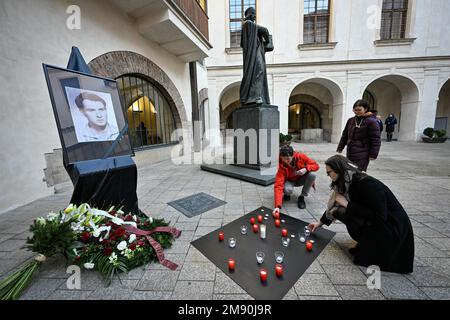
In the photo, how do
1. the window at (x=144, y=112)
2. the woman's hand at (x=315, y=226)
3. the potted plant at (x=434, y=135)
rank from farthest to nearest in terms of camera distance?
1. the potted plant at (x=434, y=135)
2. the window at (x=144, y=112)
3. the woman's hand at (x=315, y=226)

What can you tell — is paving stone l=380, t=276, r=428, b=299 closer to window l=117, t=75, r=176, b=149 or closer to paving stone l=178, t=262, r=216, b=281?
paving stone l=178, t=262, r=216, b=281

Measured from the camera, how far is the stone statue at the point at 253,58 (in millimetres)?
5059

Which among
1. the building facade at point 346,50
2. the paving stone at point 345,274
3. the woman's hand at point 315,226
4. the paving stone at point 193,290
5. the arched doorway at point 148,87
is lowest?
the paving stone at point 345,274

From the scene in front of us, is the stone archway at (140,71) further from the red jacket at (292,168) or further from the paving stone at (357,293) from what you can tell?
the paving stone at (357,293)

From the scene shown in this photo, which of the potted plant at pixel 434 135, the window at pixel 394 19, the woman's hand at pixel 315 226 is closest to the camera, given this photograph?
the woman's hand at pixel 315 226

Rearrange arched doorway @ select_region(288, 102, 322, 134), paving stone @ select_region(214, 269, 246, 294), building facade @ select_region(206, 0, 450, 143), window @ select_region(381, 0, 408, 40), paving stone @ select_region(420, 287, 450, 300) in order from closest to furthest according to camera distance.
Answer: paving stone @ select_region(420, 287, 450, 300), paving stone @ select_region(214, 269, 246, 294), building facade @ select_region(206, 0, 450, 143), window @ select_region(381, 0, 408, 40), arched doorway @ select_region(288, 102, 322, 134)

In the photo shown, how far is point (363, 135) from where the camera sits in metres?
2.96

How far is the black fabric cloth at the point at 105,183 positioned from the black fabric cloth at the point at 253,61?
3.70 metres

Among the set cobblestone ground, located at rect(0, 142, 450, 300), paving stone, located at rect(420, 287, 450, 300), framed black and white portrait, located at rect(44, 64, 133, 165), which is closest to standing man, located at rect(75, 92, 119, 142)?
framed black and white portrait, located at rect(44, 64, 133, 165)

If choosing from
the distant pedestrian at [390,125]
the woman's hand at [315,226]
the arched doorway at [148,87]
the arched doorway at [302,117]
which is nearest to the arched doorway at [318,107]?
the arched doorway at [302,117]

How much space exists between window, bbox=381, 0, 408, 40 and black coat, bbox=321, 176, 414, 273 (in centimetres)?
1551

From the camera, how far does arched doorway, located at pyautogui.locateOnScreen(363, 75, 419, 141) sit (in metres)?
11.4

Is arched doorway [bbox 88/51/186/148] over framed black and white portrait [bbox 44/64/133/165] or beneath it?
over
